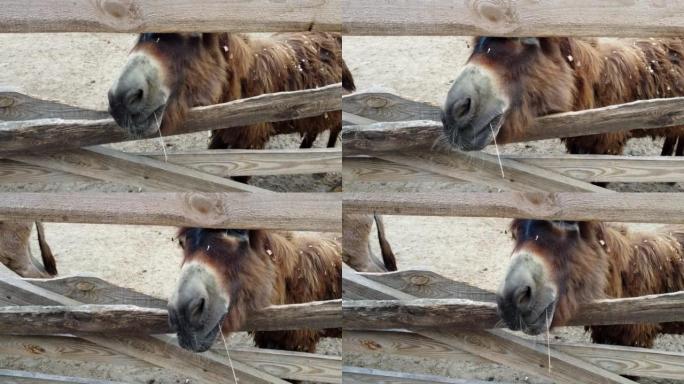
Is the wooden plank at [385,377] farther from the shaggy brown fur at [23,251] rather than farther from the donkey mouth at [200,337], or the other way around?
the shaggy brown fur at [23,251]

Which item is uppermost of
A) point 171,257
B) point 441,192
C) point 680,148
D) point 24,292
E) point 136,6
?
point 136,6

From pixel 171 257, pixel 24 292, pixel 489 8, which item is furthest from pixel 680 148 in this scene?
pixel 24 292

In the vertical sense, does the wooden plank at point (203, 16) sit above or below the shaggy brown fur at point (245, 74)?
above

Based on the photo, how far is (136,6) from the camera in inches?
94.6

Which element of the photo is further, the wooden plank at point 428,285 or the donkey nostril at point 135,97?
the wooden plank at point 428,285

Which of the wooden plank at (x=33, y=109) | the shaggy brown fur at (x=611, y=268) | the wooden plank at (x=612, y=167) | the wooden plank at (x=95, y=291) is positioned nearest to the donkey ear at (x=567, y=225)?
the shaggy brown fur at (x=611, y=268)

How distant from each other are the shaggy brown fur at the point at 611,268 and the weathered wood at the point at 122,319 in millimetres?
607

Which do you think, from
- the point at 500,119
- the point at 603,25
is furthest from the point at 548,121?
the point at 603,25

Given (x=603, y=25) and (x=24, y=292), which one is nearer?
(x=603, y=25)

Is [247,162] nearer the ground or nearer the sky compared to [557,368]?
nearer the sky

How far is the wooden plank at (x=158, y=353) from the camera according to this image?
253cm

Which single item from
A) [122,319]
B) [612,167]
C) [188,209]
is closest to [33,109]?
[188,209]

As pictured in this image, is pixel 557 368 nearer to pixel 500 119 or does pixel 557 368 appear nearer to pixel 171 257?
pixel 500 119

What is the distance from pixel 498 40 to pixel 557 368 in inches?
37.3
